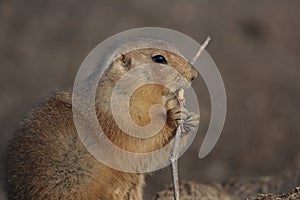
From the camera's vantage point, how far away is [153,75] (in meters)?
5.75

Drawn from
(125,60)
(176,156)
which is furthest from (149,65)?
(176,156)

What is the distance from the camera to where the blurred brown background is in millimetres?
10930

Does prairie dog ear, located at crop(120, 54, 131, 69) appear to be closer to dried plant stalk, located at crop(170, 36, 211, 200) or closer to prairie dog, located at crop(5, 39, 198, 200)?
prairie dog, located at crop(5, 39, 198, 200)

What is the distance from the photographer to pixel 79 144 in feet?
18.0

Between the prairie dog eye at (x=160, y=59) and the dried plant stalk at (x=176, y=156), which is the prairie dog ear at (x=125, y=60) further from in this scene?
the dried plant stalk at (x=176, y=156)

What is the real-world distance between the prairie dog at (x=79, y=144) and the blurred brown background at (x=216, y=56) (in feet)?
13.7

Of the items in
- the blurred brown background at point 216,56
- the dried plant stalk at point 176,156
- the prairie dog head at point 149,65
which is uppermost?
the blurred brown background at point 216,56

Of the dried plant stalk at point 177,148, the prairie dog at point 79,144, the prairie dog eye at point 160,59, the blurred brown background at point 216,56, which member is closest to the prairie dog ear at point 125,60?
the prairie dog at point 79,144

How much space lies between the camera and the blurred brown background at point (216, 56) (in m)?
10.9

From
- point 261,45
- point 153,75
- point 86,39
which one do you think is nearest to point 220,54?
point 261,45

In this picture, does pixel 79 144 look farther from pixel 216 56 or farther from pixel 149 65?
pixel 216 56

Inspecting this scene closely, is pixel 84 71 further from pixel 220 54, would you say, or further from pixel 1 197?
pixel 220 54

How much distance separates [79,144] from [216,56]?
25.6 feet

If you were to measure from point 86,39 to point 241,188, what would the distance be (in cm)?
735
